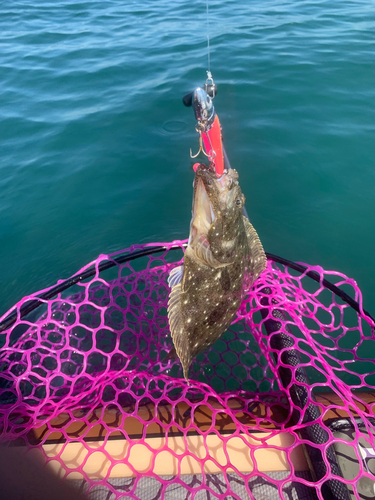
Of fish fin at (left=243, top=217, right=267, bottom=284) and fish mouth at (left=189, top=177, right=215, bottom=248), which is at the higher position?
fish mouth at (left=189, top=177, right=215, bottom=248)

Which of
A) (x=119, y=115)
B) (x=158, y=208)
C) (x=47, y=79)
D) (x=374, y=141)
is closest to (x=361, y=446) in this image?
(x=158, y=208)

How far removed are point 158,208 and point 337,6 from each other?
1652 centimetres

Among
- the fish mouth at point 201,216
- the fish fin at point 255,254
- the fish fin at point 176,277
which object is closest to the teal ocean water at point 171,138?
the fish fin at point 255,254

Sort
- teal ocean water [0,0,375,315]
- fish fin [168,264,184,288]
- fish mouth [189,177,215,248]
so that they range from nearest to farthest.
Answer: fish mouth [189,177,215,248], fish fin [168,264,184,288], teal ocean water [0,0,375,315]

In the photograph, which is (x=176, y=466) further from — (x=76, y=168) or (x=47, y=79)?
(x=47, y=79)

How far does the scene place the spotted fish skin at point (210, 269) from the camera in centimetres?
266

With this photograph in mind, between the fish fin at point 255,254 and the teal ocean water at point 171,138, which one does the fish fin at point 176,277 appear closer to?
the fish fin at point 255,254

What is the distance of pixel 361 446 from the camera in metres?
2.80

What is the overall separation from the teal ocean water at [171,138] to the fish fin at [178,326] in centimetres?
373

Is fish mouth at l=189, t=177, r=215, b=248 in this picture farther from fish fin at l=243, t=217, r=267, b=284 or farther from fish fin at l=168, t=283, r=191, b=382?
fish fin at l=243, t=217, r=267, b=284

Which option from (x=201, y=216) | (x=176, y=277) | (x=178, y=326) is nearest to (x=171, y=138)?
(x=176, y=277)

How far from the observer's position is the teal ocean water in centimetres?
640

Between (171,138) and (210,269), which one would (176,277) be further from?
(171,138)

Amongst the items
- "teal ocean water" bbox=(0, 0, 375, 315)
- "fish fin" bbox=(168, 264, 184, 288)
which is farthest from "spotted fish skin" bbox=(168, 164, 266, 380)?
"teal ocean water" bbox=(0, 0, 375, 315)
